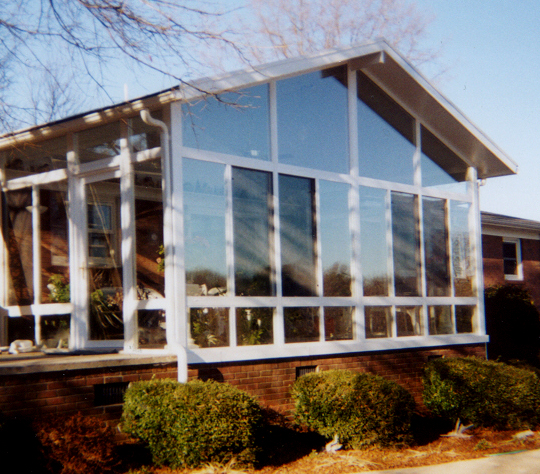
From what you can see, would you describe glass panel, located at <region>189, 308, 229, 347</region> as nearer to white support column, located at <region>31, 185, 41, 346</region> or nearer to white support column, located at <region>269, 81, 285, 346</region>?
white support column, located at <region>269, 81, 285, 346</region>

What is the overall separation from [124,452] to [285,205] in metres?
3.84

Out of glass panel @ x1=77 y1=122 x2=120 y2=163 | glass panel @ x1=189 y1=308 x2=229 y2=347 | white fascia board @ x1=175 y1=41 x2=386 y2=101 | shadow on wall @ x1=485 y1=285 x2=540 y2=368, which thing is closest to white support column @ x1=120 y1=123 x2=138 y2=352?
glass panel @ x1=77 y1=122 x2=120 y2=163

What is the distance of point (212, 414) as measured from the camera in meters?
5.96

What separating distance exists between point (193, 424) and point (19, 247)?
14.8ft

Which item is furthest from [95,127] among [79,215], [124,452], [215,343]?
[124,452]

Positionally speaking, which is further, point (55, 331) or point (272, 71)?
point (55, 331)

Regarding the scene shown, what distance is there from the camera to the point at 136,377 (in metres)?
6.73

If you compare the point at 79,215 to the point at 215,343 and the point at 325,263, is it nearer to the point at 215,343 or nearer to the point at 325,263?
the point at 215,343

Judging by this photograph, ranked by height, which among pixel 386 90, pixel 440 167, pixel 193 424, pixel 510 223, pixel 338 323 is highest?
pixel 386 90

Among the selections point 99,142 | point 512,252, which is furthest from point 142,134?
point 512,252

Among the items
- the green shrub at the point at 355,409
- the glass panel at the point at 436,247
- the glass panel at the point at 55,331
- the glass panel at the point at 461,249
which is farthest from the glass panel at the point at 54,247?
the glass panel at the point at 461,249

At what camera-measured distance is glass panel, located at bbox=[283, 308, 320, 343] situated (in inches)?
331

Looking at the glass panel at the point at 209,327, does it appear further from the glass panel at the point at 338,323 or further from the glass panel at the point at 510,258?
the glass panel at the point at 510,258

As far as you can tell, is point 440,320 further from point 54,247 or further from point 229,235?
point 54,247
